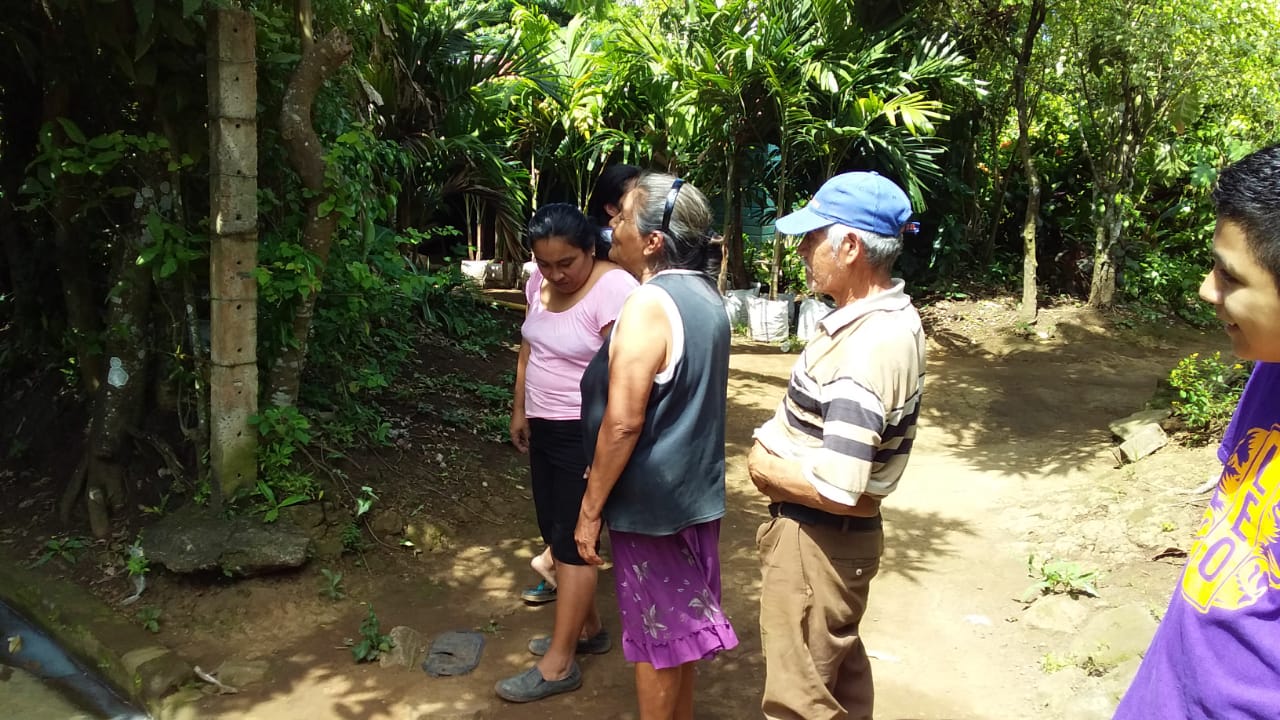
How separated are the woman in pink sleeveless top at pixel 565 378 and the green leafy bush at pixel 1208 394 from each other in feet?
12.1

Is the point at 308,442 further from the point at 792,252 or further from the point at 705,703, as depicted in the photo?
the point at 792,252

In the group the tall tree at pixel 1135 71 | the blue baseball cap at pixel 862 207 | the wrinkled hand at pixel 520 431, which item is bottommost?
the wrinkled hand at pixel 520 431

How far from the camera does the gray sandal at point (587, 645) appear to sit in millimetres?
3307

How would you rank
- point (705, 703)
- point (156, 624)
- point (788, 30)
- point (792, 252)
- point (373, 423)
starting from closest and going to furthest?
1. point (705, 703)
2. point (156, 624)
3. point (373, 423)
4. point (788, 30)
5. point (792, 252)

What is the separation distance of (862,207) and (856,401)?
46 cm

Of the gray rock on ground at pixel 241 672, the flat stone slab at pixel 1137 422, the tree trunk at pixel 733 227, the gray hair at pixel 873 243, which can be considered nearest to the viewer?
the gray hair at pixel 873 243

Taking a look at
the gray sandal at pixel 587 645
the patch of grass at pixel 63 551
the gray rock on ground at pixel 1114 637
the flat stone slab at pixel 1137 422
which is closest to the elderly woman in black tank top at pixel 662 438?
the gray sandal at pixel 587 645

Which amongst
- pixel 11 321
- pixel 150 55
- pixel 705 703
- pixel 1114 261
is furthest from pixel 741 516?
pixel 1114 261

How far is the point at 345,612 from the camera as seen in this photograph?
11.8ft

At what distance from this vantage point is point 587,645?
10.9ft

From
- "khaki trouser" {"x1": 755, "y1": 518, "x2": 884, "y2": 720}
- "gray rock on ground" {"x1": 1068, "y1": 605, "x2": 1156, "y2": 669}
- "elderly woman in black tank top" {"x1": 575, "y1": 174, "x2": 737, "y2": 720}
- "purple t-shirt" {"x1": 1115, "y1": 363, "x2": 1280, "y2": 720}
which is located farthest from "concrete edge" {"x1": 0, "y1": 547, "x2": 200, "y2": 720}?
"gray rock on ground" {"x1": 1068, "y1": 605, "x2": 1156, "y2": 669}

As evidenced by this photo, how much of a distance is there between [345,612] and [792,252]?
29.8ft

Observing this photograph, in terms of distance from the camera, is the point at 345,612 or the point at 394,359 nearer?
the point at 345,612

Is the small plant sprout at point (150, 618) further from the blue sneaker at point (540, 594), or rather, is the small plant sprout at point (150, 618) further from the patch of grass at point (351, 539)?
the blue sneaker at point (540, 594)
